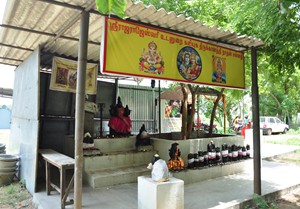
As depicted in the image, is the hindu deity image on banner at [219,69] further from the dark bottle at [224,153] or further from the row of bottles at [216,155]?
the dark bottle at [224,153]

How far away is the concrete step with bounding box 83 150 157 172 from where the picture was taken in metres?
5.95

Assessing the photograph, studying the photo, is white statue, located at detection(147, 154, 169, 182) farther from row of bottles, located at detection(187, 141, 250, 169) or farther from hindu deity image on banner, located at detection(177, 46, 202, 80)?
row of bottles, located at detection(187, 141, 250, 169)

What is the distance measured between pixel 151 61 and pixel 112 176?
2.86 metres

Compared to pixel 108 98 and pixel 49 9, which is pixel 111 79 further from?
pixel 49 9

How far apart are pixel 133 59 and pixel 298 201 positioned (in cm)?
465

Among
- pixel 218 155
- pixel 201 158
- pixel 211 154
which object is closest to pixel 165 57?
pixel 201 158

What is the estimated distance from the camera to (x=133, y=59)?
4133mm

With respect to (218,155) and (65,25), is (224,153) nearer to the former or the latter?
(218,155)

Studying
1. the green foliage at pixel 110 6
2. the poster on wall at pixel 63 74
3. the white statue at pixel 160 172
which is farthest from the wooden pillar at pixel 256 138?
the poster on wall at pixel 63 74

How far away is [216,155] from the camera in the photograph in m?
7.05

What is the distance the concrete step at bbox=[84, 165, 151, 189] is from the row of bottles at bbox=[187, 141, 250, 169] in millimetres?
1305

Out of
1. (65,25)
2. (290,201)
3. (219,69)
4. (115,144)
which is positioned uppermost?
(65,25)

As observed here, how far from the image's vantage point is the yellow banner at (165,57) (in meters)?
3.90

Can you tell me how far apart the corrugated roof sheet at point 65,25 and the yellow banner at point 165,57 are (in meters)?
0.19
